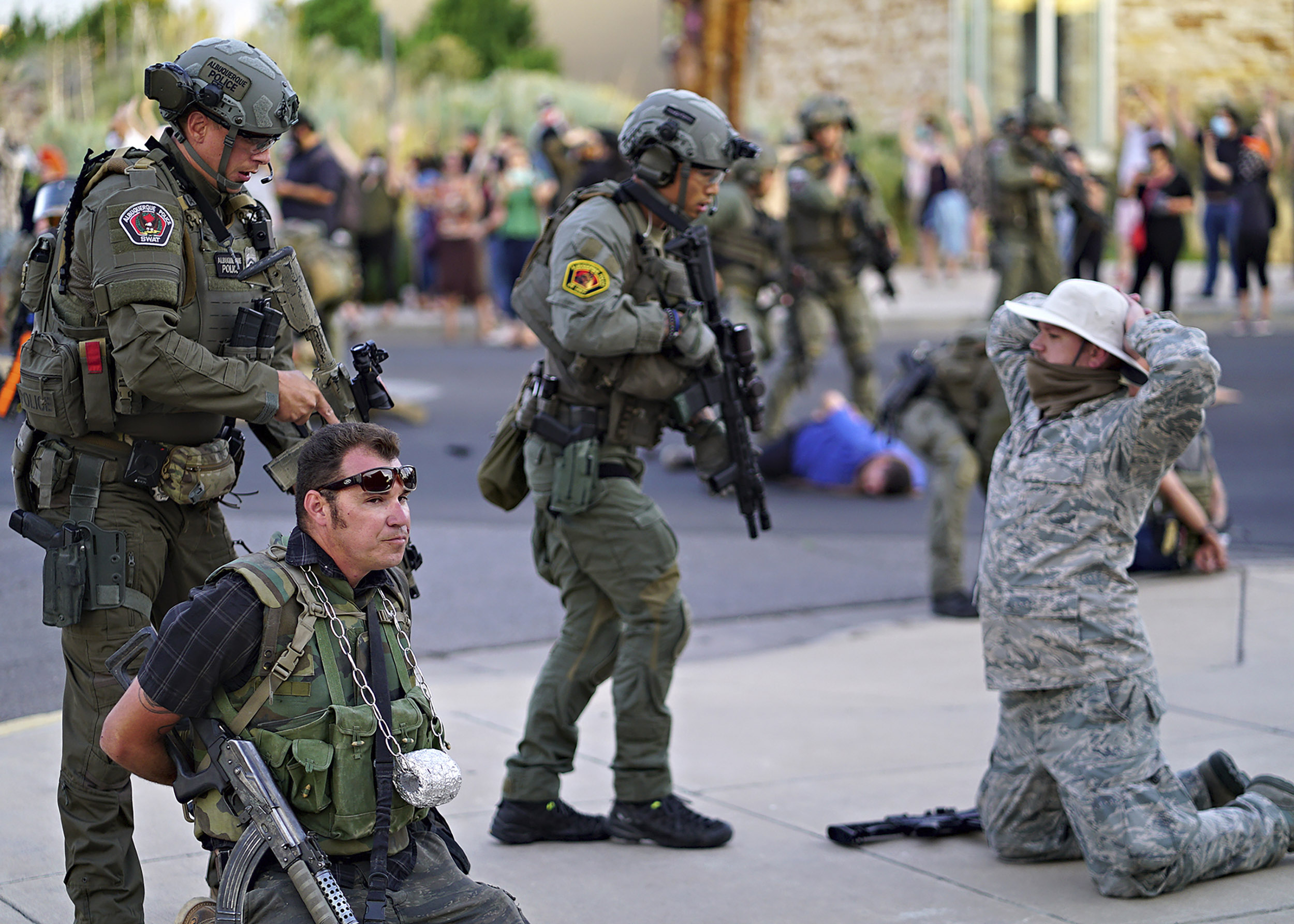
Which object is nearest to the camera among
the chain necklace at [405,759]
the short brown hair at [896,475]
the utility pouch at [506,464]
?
the chain necklace at [405,759]

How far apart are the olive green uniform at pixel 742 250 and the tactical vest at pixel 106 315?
745 cm

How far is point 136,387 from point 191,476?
0.27 m

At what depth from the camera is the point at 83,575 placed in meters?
3.71

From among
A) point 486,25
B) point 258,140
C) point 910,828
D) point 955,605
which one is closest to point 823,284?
point 955,605

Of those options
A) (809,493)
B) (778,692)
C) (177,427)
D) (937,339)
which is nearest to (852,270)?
(809,493)

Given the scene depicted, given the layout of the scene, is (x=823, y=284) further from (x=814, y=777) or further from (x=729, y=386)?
(x=729, y=386)

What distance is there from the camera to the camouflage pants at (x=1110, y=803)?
4211 mm

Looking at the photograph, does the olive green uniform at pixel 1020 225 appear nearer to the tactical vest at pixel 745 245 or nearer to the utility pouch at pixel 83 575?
the tactical vest at pixel 745 245

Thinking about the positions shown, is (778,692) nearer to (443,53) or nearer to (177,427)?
(177,427)

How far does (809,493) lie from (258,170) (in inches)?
270

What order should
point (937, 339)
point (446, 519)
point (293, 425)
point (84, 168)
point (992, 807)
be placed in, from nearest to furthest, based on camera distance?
point (84, 168) → point (293, 425) → point (992, 807) → point (446, 519) → point (937, 339)

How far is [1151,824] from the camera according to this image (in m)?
4.21

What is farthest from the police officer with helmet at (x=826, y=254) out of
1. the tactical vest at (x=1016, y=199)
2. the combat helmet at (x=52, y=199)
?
the combat helmet at (x=52, y=199)

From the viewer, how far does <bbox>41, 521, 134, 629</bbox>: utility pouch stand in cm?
369
